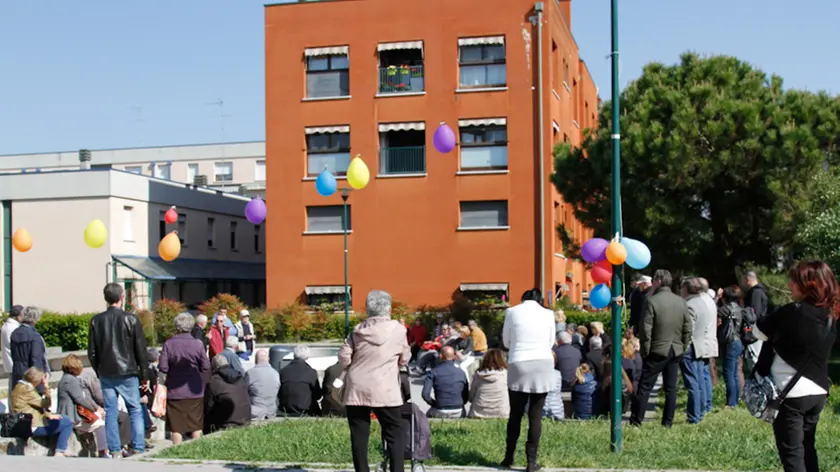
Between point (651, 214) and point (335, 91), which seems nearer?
point (651, 214)

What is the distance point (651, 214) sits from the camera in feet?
79.0

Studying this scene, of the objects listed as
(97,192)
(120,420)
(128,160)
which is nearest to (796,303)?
(120,420)

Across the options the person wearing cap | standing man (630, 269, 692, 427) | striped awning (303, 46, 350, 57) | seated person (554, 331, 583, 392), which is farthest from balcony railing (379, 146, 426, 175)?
standing man (630, 269, 692, 427)

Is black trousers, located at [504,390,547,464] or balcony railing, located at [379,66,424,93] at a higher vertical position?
balcony railing, located at [379,66,424,93]

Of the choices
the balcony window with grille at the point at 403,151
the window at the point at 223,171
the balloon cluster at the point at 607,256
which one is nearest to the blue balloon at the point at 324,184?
the balloon cluster at the point at 607,256

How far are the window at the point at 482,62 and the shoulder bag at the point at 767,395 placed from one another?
2913cm

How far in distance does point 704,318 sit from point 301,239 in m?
26.0

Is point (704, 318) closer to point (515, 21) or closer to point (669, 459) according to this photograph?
point (669, 459)

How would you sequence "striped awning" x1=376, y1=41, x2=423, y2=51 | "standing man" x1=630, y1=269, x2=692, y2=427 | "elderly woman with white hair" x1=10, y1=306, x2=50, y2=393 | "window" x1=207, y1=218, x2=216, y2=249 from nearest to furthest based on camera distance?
1. "standing man" x1=630, y1=269, x2=692, y2=427
2. "elderly woman with white hair" x1=10, y1=306, x2=50, y2=393
3. "striped awning" x1=376, y1=41, x2=423, y2=51
4. "window" x1=207, y1=218, x2=216, y2=249

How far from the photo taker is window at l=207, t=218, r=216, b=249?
47469 mm

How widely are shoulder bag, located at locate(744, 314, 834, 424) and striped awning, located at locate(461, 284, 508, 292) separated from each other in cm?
2779

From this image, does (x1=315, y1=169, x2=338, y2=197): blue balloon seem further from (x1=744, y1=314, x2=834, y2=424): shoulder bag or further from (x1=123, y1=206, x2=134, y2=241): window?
(x1=744, y1=314, x2=834, y2=424): shoulder bag

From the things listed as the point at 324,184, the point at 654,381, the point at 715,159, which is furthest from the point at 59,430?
the point at 715,159

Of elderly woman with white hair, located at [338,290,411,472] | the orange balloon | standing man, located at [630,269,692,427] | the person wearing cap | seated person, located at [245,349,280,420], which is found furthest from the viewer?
the person wearing cap
